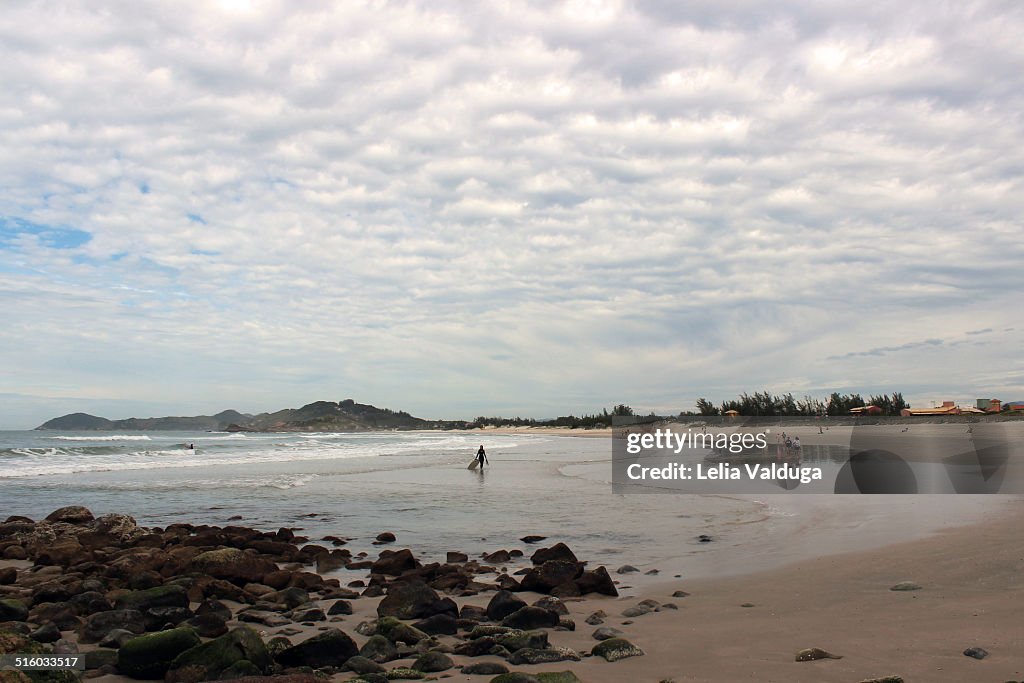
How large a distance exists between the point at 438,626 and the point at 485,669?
4.73 feet

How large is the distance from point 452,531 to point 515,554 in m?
3.06

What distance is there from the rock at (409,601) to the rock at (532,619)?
962 millimetres

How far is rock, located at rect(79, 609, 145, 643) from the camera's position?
7.00 m

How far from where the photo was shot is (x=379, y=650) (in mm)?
6258

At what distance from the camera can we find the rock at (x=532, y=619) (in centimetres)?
700

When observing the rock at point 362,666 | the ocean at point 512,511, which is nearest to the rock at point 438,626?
the rock at point 362,666

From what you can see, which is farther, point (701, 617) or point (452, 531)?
point (452, 531)

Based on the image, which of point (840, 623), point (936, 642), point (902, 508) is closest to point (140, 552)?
point (840, 623)

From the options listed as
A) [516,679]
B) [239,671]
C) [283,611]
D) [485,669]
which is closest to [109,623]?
[283,611]

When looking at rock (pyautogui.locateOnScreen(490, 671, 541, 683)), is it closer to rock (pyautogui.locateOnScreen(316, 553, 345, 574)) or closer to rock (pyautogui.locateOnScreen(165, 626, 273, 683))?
rock (pyautogui.locateOnScreen(165, 626, 273, 683))

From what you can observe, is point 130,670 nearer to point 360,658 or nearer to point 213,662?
point 213,662

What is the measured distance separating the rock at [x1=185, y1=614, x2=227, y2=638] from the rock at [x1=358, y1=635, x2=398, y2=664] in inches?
68.3

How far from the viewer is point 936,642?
5.81m

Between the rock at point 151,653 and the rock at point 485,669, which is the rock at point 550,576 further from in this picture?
the rock at point 151,653
